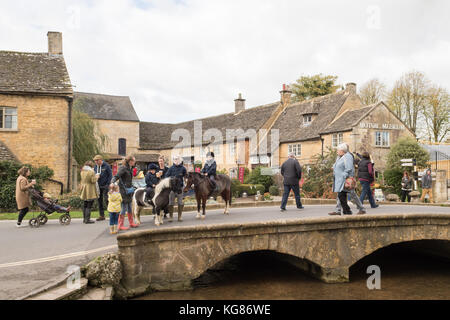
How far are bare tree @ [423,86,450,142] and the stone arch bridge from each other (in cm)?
3779

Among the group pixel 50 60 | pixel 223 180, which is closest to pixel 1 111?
pixel 50 60

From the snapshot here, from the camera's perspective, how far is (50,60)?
81.2 ft

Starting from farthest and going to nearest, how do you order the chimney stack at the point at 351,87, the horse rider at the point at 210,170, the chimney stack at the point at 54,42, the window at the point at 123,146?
1. the window at the point at 123,146
2. the chimney stack at the point at 351,87
3. the chimney stack at the point at 54,42
4. the horse rider at the point at 210,170

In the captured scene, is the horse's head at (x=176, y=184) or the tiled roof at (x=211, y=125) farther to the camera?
the tiled roof at (x=211, y=125)

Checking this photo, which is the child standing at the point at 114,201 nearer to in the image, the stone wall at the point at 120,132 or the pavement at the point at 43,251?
the pavement at the point at 43,251

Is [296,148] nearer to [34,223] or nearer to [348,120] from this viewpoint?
[348,120]

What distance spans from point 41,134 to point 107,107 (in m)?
26.3

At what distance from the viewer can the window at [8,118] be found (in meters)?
21.5

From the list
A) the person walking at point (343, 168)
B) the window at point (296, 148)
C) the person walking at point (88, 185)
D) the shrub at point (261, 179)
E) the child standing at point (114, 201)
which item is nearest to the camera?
the child standing at point (114, 201)

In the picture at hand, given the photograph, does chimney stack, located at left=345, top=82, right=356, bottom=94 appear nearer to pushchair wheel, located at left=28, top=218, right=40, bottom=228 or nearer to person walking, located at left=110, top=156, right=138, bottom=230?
person walking, located at left=110, top=156, right=138, bottom=230

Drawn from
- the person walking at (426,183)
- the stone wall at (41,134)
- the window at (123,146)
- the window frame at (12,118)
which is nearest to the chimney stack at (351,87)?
the person walking at (426,183)

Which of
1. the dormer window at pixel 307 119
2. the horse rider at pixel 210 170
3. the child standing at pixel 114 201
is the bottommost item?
the child standing at pixel 114 201

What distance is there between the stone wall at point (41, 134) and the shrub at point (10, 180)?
27.2 inches

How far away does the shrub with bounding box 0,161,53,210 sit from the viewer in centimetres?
1952
